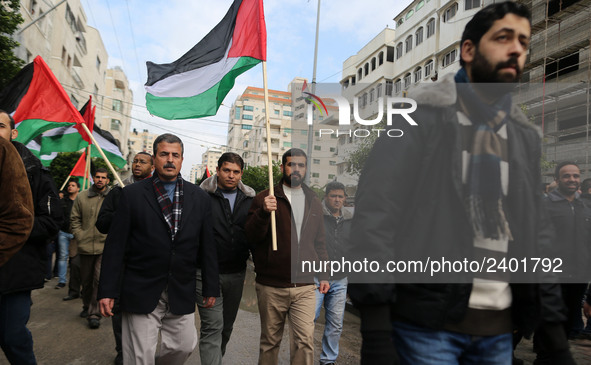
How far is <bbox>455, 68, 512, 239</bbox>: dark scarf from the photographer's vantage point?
1.64m

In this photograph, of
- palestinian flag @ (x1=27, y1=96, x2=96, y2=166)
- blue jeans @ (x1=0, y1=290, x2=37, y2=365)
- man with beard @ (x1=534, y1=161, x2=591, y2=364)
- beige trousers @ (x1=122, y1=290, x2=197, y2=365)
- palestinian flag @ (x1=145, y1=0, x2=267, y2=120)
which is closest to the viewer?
blue jeans @ (x1=0, y1=290, x2=37, y2=365)

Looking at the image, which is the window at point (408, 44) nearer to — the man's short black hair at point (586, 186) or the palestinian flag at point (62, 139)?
A: the palestinian flag at point (62, 139)

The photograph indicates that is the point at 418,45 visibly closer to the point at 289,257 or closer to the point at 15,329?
the point at 289,257

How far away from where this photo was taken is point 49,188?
356 cm

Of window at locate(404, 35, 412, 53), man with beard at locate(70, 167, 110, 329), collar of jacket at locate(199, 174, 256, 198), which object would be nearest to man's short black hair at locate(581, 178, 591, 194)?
collar of jacket at locate(199, 174, 256, 198)

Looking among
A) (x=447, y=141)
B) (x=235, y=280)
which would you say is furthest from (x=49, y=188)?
(x=447, y=141)

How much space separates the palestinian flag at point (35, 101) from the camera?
611cm

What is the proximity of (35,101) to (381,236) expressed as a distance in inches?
246

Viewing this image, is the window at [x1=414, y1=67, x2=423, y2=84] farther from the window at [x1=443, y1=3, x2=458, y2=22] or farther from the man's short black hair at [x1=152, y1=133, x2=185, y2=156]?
the man's short black hair at [x1=152, y1=133, x2=185, y2=156]

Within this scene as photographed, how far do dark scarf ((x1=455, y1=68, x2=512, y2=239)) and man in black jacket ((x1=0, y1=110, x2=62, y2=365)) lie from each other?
2963mm

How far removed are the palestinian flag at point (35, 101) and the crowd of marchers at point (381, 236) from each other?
2478mm

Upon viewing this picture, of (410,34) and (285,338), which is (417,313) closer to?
(285,338)

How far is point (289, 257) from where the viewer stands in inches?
155

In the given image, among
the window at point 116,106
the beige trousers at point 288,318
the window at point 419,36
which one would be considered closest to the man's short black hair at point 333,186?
the beige trousers at point 288,318
